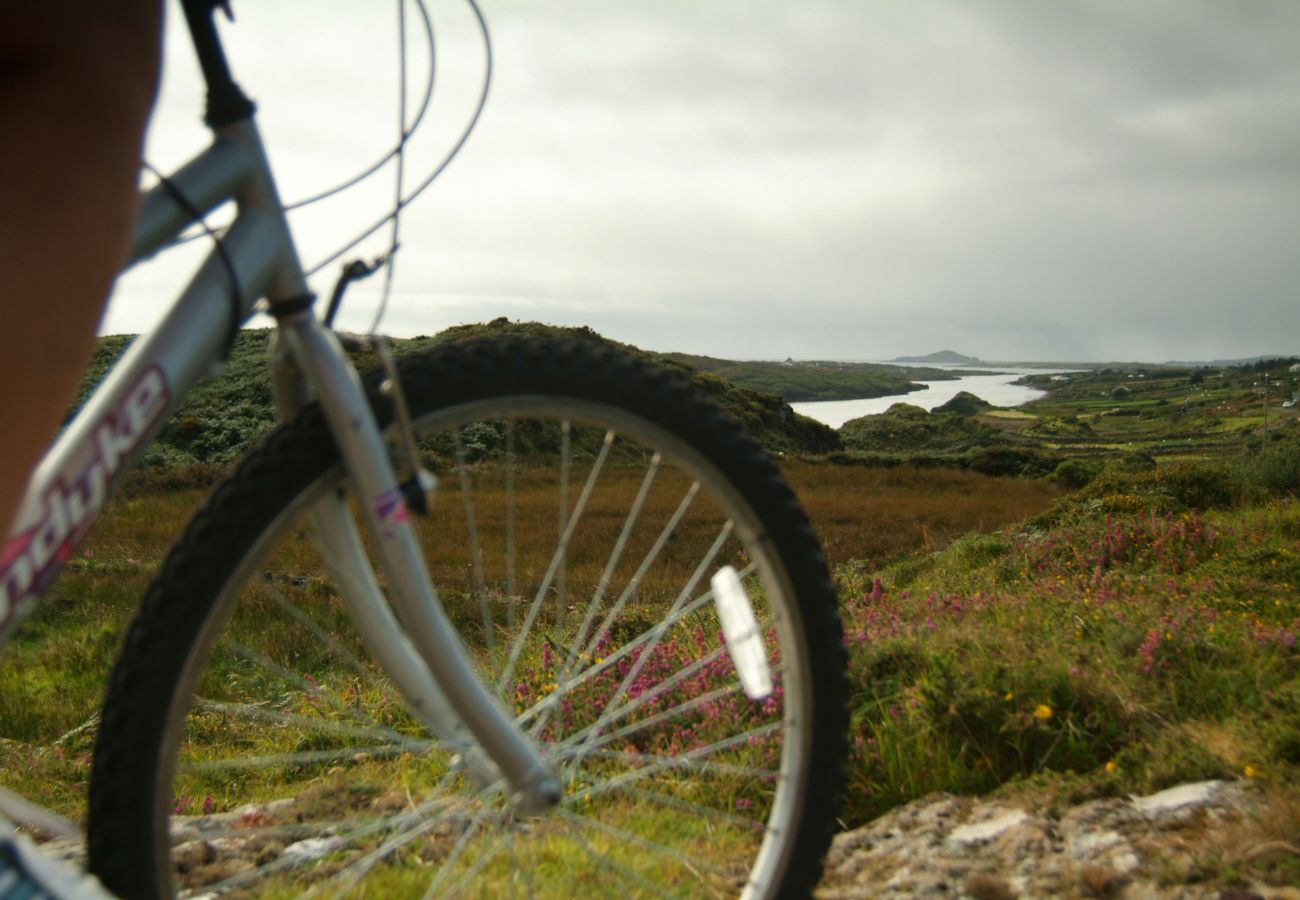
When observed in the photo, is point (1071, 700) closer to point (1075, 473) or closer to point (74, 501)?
point (74, 501)

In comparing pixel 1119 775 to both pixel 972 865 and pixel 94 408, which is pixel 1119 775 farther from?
pixel 94 408

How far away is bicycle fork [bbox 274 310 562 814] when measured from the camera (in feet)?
4.88

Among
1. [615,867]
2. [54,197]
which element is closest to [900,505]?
[615,867]

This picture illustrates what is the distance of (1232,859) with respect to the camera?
6.15 feet

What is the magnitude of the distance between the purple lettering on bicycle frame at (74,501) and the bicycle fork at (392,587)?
0.24 m

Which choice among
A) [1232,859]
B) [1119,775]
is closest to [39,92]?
[1232,859]

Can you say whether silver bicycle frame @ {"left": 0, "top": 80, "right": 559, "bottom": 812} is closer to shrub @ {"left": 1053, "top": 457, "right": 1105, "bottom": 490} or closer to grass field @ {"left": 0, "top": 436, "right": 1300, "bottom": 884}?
grass field @ {"left": 0, "top": 436, "right": 1300, "bottom": 884}

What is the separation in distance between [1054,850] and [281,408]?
1.90m

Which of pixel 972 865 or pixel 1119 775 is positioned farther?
pixel 1119 775

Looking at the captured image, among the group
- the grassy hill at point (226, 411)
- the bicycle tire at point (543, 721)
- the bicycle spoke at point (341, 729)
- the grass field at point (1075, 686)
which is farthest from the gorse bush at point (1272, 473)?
the bicycle spoke at point (341, 729)

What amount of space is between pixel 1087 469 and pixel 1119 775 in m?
24.1

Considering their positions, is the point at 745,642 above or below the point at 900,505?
above

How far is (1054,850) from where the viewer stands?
2150mm

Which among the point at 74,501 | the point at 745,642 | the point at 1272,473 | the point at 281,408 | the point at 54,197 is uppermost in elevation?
the point at 54,197
